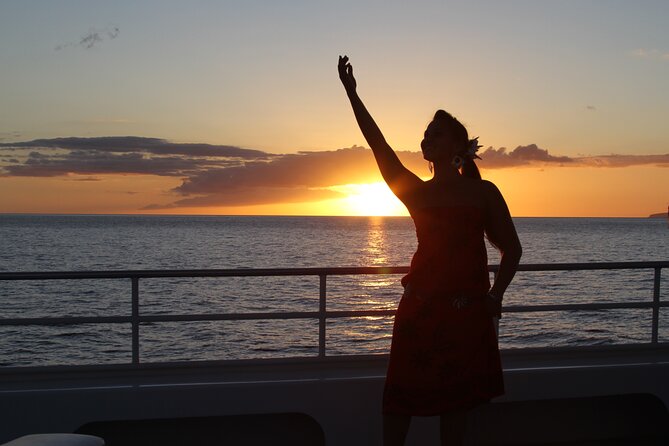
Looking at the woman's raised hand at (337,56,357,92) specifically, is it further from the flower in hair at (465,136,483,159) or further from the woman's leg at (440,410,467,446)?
the woman's leg at (440,410,467,446)

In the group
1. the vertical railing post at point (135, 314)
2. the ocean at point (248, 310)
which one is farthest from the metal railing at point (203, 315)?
the ocean at point (248, 310)

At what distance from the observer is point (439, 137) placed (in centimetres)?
271

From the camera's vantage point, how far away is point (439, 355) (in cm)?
270

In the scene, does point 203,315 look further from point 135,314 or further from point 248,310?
point 248,310

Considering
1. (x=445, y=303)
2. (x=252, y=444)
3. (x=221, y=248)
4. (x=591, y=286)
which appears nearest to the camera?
(x=445, y=303)

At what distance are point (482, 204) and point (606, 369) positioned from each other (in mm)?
1929

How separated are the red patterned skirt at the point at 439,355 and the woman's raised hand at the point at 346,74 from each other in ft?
2.65

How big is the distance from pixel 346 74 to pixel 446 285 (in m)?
0.88

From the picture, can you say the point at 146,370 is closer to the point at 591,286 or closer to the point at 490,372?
the point at 490,372

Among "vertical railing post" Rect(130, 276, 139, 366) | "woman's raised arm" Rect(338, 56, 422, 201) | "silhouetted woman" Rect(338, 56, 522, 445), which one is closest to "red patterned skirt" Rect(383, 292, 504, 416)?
"silhouetted woman" Rect(338, 56, 522, 445)

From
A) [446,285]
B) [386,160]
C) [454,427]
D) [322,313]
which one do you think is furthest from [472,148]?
[322,313]

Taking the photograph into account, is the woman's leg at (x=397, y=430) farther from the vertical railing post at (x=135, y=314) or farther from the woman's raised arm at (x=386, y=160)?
the vertical railing post at (x=135, y=314)

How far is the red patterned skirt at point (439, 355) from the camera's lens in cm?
268

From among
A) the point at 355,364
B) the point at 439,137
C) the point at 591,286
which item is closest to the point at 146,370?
the point at 355,364
